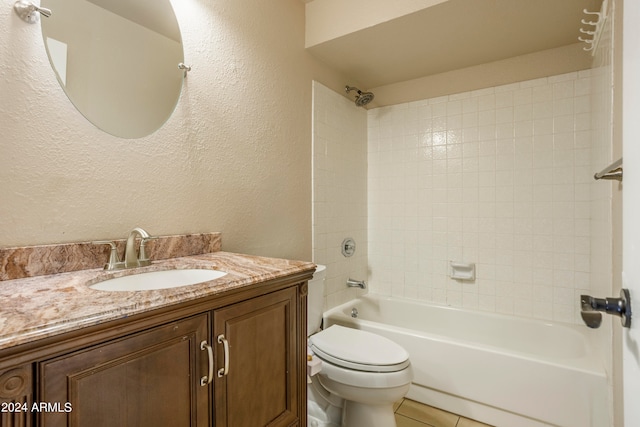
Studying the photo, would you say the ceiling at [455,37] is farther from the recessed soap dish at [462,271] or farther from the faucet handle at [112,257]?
the faucet handle at [112,257]

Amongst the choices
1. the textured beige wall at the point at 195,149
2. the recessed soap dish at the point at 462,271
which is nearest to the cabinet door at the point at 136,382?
the textured beige wall at the point at 195,149

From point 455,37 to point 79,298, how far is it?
2.21 meters

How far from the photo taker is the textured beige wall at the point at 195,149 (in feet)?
3.01

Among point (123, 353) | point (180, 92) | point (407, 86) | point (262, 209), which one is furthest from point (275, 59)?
point (123, 353)

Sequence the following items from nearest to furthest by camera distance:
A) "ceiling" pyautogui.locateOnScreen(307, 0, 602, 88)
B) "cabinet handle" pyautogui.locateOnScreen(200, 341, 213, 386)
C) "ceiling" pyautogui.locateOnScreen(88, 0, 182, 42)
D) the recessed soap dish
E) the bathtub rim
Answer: "cabinet handle" pyautogui.locateOnScreen(200, 341, 213, 386) < "ceiling" pyautogui.locateOnScreen(88, 0, 182, 42) < the bathtub rim < "ceiling" pyautogui.locateOnScreen(307, 0, 602, 88) < the recessed soap dish

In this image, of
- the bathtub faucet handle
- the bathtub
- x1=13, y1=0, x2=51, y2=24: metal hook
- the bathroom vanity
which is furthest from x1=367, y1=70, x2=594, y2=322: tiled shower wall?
x1=13, y1=0, x2=51, y2=24: metal hook

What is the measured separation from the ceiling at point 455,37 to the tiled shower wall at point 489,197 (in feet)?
0.89

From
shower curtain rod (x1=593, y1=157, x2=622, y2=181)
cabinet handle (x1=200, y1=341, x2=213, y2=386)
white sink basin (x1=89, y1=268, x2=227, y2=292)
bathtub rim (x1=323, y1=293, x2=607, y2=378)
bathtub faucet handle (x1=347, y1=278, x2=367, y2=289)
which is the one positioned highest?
shower curtain rod (x1=593, y1=157, x2=622, y2=181)

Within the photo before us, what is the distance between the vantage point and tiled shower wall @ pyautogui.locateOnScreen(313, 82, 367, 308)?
217 centimetres

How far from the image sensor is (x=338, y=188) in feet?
7.83

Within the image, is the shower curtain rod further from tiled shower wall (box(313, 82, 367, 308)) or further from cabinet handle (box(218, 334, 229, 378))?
tiled shower wall (box(313, 82, 367, 308))

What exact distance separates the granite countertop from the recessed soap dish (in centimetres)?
168

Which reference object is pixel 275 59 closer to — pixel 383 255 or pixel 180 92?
pixel 180 92

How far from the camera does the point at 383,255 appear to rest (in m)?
2.70
